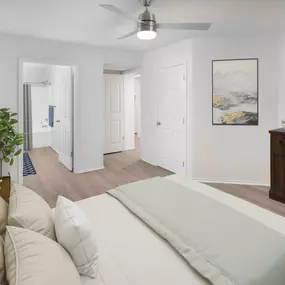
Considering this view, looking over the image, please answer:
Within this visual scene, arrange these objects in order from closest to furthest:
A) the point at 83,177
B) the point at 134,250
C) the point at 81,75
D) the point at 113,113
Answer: the point at 134,250, the point at 83,177, the point at 81,75, the point at 113,113

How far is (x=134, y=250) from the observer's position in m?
1.36

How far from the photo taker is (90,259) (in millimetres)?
1193

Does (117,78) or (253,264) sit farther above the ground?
(117,78)

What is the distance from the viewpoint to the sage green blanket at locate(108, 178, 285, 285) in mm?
1126

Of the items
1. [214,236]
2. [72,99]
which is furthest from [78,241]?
[72,99]

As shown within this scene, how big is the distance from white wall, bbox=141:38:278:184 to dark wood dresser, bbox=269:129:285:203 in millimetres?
518

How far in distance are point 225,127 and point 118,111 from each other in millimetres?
3292

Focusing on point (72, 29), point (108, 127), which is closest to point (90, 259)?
point (72, 29)

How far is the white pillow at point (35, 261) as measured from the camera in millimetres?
849

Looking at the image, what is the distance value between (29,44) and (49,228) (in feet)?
12.1

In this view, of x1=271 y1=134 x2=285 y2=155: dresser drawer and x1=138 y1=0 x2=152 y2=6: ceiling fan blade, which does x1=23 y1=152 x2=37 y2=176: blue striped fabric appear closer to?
x1=138 y1=0 x2=152 y2=6: ceiling fan blade

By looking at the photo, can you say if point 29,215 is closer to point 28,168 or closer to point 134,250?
point 134,250

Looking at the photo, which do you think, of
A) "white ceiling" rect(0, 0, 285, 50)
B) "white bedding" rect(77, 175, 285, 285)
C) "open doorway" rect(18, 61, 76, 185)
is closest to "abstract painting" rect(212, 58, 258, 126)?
"white ceiling" rect(0, 0, 285, 50)

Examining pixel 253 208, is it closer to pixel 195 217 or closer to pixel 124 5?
pixel 195 217
